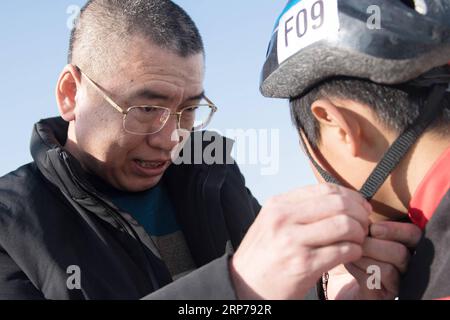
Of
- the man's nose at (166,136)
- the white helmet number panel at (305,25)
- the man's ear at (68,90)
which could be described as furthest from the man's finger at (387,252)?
the man's ear at (68,90)

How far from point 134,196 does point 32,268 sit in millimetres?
1117

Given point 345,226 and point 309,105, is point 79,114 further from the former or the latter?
point 345,226

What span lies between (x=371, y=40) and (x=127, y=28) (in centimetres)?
236

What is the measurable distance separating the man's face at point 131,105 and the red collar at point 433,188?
2.33m

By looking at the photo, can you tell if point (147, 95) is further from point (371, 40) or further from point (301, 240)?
point (301, 240)

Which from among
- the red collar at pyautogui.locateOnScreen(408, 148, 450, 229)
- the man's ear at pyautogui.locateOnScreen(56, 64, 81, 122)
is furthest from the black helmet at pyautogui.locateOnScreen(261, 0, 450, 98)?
the man's ear at pyautogui.locateOnScreen(56, 64, 81, 122)

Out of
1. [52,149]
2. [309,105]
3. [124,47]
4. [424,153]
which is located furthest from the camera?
[124,47]

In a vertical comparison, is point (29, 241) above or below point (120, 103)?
below

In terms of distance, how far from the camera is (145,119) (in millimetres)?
4152

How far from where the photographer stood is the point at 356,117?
234 centimetres

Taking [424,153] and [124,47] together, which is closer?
[424,153]

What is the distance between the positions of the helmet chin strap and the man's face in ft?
7.07

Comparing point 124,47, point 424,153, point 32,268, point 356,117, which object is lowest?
point 32,268

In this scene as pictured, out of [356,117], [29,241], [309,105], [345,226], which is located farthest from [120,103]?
[345,226]
